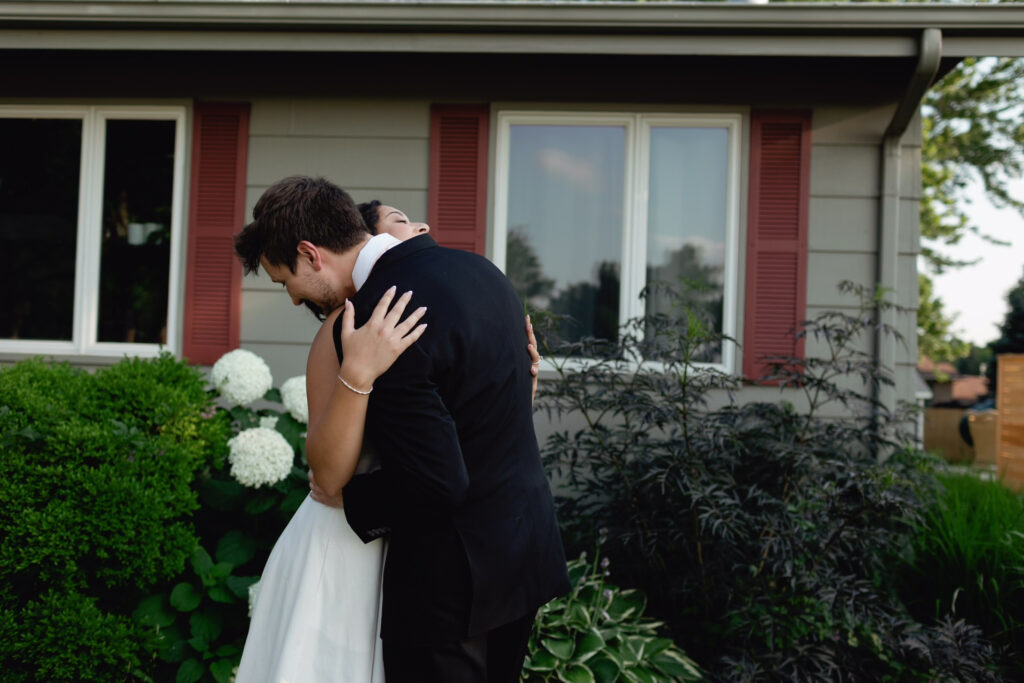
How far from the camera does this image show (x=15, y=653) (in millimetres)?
2779

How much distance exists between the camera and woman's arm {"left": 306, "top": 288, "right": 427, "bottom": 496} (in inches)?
55.0

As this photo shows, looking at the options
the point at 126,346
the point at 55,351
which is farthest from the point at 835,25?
the point at 55,351

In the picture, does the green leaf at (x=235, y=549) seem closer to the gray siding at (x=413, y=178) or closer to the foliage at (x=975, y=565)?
the gray siding at (x=413, y=178)

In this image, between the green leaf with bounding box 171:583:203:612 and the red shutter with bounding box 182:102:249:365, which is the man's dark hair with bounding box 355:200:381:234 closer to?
the green leaf with bounding box 171:583:203:612

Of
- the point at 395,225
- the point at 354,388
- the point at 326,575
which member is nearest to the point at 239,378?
the point at 395,225

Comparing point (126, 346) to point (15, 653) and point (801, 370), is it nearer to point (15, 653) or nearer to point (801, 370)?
point (15, 653)

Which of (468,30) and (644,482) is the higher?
(468,30)

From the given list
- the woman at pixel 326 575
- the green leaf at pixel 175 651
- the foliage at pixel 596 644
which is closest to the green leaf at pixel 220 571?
the green leaf at pixel 175 651

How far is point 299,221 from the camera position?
1.58m

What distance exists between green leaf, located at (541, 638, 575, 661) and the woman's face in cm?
178

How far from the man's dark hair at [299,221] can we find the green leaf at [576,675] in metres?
1.96

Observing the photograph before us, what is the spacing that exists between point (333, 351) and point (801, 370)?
3.58 meters

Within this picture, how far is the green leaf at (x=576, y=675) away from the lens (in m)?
2.85

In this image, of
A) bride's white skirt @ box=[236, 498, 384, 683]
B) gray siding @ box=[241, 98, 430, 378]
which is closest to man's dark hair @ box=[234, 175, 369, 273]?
bride's white skirt @ box=[236, 498, 384, 683]
